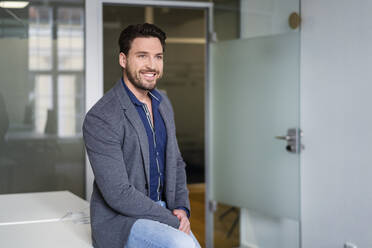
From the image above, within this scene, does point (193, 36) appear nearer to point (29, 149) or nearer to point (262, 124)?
point (262, 124)

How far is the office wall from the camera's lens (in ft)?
10.4

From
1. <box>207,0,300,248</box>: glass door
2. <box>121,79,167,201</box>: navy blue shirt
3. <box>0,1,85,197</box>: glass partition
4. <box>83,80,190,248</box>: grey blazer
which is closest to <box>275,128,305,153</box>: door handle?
<box>207,0,300,248</box>: glass door

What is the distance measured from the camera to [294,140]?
3703 millimetres

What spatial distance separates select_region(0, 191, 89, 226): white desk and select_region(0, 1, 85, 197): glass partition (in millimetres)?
787

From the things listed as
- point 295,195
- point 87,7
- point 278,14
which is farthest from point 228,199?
point 87,7

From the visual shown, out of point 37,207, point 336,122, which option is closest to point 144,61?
point 37,207

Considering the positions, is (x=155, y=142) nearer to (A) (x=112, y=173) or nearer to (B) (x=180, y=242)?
(A) (x=112, y=173)

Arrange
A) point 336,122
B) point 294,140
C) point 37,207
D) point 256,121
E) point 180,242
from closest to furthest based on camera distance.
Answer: point 180,242 < point 37,207 < point 336,122 < point 294,140 < point 256,121

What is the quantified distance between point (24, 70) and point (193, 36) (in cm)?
202

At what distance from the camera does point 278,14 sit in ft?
12.6

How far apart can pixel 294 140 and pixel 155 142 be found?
1.79 metres

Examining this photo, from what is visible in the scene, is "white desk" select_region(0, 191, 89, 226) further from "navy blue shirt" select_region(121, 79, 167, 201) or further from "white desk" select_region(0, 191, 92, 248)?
"navy blue shirt" select_region(121, 79, 167, 201)

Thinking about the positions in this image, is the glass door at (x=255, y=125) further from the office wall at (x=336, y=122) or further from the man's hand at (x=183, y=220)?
the man's hand at (x=183, y=220)

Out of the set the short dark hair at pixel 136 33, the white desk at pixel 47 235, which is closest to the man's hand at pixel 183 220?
the white desk at pixel 47 235
